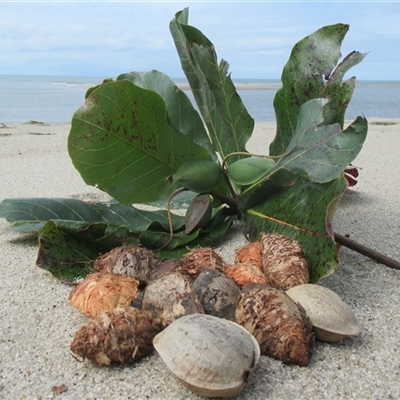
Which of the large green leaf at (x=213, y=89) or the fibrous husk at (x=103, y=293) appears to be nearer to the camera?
the fibrous husk at (x=103, y=293)

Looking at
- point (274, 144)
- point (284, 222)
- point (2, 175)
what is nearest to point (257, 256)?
point (284, 222)

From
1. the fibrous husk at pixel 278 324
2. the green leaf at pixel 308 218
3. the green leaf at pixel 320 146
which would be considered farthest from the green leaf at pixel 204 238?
the fibrous husk at pixel 278 324

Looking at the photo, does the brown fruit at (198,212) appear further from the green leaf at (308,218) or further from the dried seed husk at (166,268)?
the dried seed husk at (166,268)

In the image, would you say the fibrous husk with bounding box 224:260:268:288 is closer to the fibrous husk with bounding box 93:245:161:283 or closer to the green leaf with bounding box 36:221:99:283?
the fibrous husk with bounding box 93:245:161:283

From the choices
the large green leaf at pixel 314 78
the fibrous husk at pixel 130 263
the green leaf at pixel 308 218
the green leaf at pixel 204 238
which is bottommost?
the green leaf at pixel 204 238

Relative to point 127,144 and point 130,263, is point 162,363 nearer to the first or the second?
point 130,263

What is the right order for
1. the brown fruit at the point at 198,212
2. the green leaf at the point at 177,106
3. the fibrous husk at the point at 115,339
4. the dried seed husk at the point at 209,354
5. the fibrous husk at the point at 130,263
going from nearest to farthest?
the dried seed husk at the point at 209,354 → the fibrous husk at the point at 115,339 → the fibrous husk at the point at 130,263 → the brown fruit at the point at 198,212 → the green leaf at the point at 177,106

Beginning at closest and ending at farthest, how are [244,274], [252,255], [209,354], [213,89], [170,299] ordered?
[209,354]
[170,299]
[244,274]
[252,255]
[213,89]

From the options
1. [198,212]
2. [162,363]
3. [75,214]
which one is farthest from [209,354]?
[75,214]
